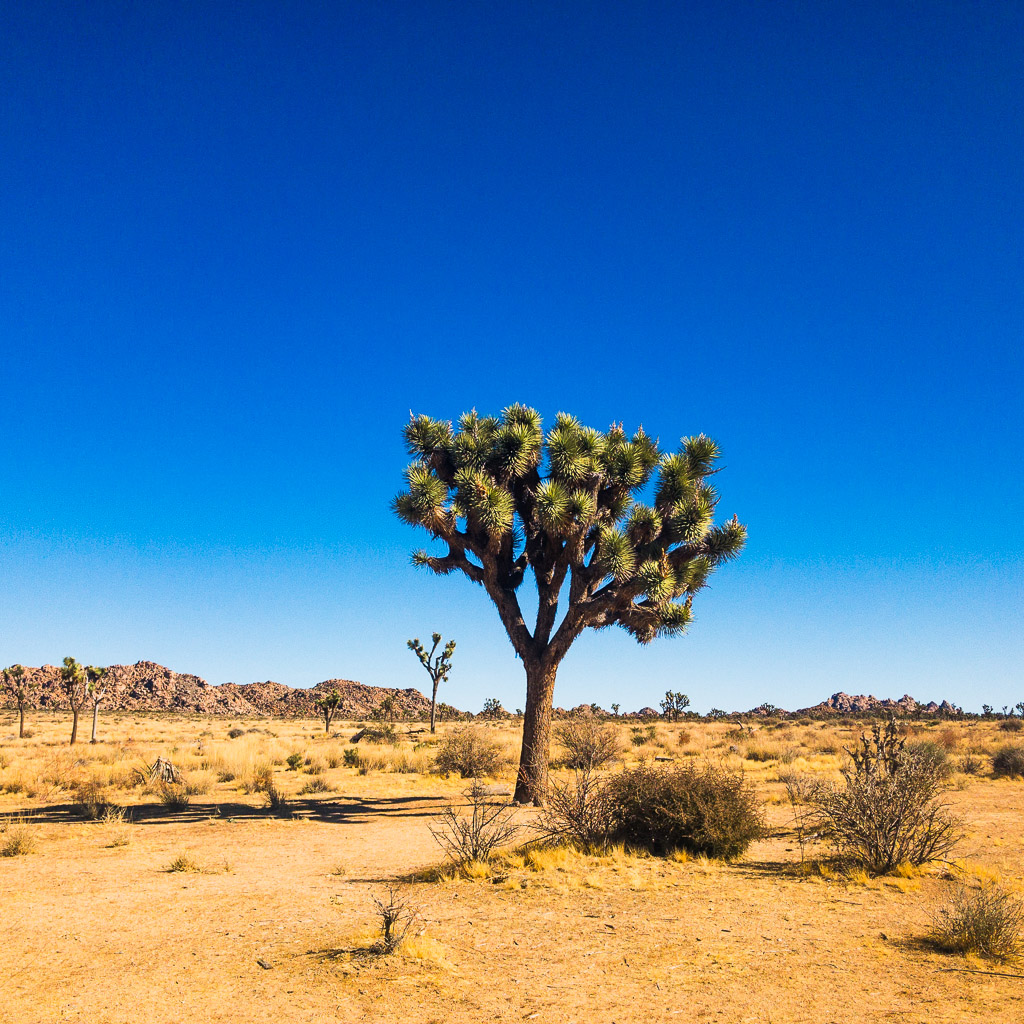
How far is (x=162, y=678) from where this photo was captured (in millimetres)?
97688

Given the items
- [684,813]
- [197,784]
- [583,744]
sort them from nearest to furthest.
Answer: [684,813], [197,784], [583,744]

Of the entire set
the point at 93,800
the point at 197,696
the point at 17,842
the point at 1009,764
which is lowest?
the point at 197,696

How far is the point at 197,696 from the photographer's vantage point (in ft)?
298

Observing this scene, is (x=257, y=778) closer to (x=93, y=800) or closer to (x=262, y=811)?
(x=93, y=800)

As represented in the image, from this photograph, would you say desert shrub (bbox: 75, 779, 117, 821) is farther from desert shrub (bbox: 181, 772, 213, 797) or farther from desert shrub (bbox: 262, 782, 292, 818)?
desert shrub (bbox: 262, 782, 292, 818)

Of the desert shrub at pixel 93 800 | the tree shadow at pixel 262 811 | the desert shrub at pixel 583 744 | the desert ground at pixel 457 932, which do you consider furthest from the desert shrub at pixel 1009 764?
the desert shrub at pixel 93 800

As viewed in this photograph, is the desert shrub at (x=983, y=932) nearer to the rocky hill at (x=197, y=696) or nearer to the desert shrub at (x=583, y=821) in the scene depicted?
the desert shrub at (x=583, y=821)

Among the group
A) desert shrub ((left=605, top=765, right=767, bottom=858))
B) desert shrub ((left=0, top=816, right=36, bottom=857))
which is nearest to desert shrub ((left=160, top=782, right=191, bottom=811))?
desert shrub ((left=0, top=816, right=36, bottom=857))

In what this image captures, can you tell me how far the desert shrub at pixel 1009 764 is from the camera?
20.8 m

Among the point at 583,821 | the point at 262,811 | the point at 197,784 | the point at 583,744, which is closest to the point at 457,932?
the point at 583,821

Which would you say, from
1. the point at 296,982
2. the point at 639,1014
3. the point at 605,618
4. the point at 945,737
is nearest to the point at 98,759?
the point at 605,618

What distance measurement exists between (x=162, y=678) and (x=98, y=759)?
267ft

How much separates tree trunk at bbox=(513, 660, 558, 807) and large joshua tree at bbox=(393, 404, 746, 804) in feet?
0.07

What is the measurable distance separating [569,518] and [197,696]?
289ft
